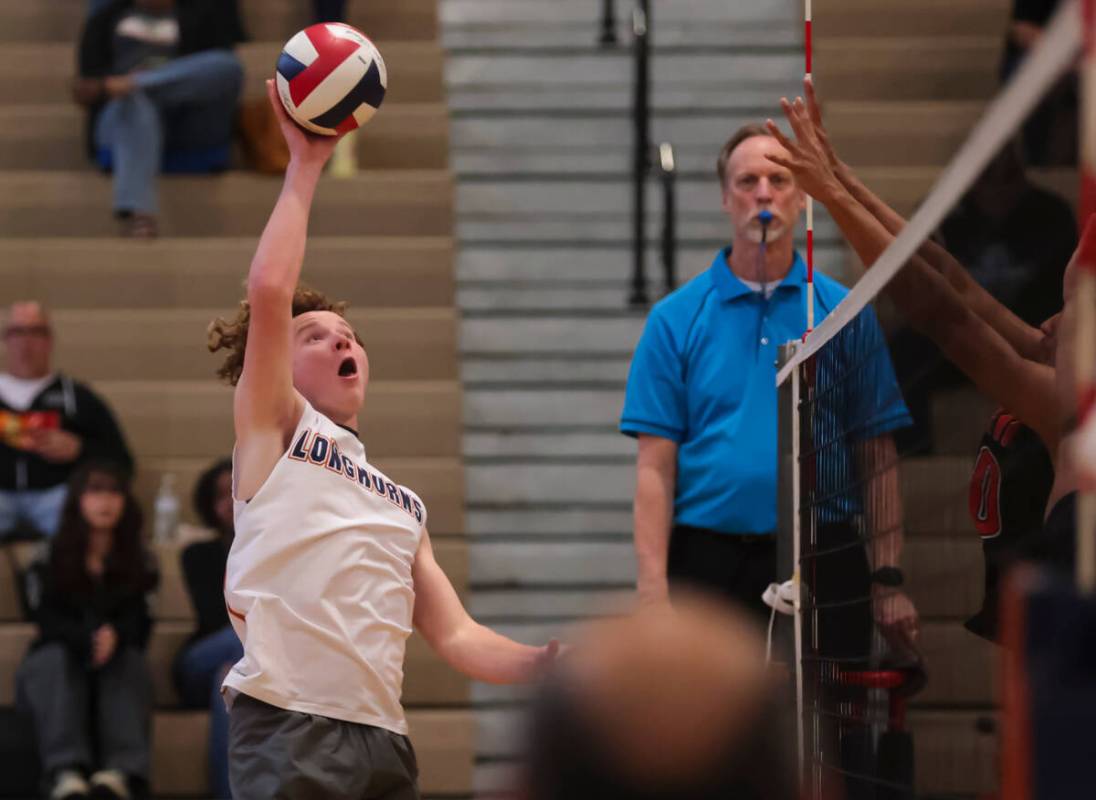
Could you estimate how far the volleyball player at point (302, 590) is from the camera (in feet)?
10.6

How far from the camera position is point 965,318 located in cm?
264

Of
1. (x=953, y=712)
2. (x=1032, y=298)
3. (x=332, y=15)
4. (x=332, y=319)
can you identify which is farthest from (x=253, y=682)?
(x=332, y=15)

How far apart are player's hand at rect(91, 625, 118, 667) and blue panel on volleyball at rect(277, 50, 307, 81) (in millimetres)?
3673

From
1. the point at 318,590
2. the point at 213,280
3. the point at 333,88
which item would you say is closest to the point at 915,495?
the point at 318,590

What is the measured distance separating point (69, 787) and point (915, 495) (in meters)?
4.40

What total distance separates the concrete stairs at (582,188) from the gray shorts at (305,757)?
3.59 metres

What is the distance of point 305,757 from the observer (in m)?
3.19

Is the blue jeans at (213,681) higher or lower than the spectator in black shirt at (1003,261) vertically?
lower

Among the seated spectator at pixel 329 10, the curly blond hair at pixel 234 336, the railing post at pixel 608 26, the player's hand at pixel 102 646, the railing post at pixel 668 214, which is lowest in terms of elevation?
the player's hand at pixel 102 646

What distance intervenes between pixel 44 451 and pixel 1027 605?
6.52 m

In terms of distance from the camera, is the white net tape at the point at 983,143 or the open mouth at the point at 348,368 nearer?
the white net tape at the point at 983,143

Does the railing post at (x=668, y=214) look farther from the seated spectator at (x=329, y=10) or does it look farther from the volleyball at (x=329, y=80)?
the volleyball at (x=329, y=80)

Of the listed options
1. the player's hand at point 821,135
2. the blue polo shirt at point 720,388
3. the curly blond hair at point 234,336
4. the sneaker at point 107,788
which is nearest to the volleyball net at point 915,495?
the player's hand at point 821,135

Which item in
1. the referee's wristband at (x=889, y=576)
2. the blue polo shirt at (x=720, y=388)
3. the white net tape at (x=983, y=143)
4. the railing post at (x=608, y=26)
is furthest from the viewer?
the railing post at (x=608, y=26)
